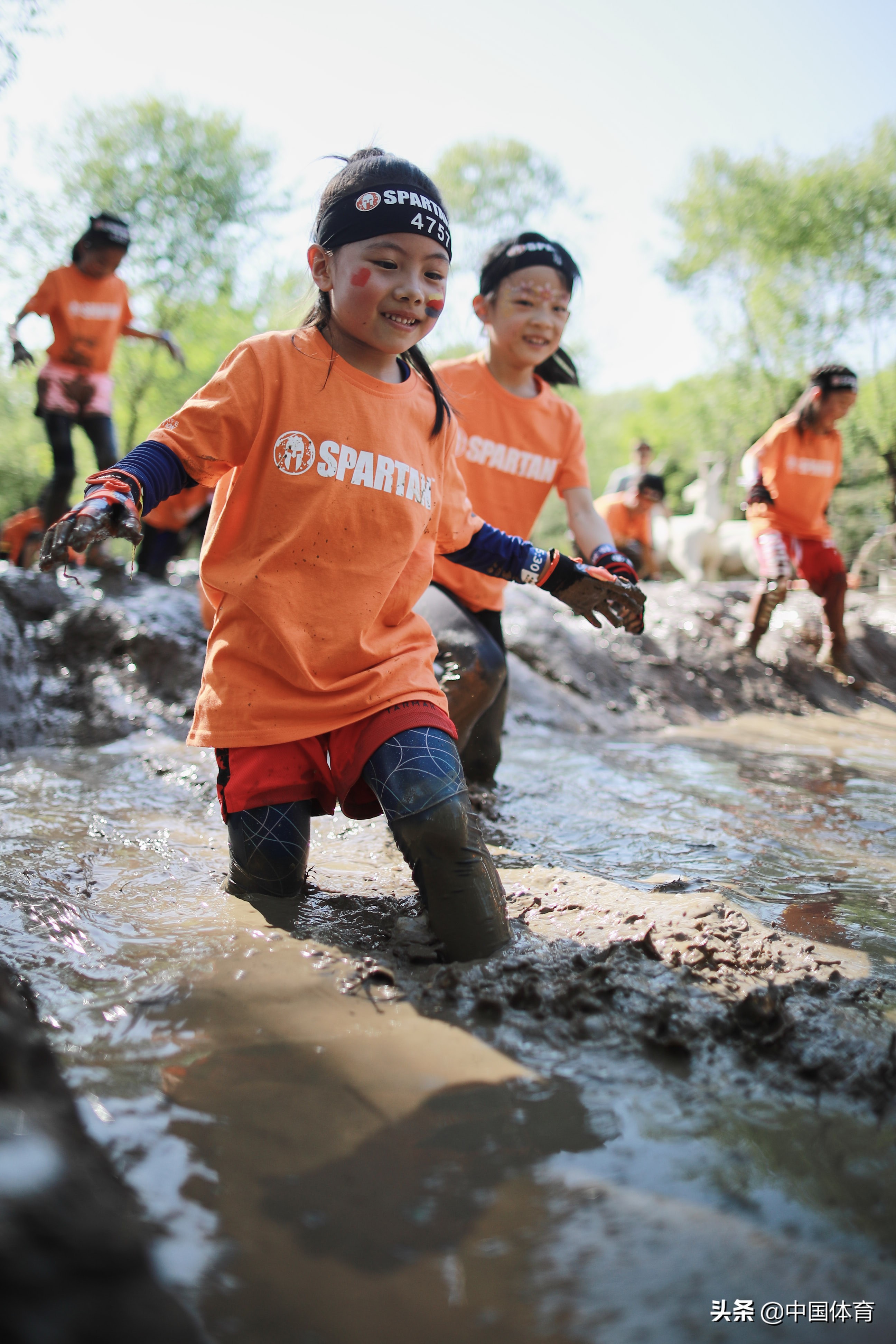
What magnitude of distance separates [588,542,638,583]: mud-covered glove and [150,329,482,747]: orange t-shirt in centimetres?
83

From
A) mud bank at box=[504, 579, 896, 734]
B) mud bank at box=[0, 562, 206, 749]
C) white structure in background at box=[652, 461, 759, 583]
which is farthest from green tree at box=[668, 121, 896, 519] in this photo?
mud bank at box=[0, 562, 206, 749]

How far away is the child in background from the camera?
342cm

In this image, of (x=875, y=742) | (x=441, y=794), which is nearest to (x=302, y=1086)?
(x=441, y=794)

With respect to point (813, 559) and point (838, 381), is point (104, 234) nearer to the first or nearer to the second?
point (838, 381)

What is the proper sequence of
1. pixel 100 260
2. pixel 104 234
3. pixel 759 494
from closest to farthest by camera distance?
pixel 104 234, pixel 100 260, pixel 759 494

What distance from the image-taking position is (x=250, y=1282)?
3.29 ft

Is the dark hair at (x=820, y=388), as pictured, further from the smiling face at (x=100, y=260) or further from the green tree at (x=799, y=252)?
the green tree at (x=799, y=252)

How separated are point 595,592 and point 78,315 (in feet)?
15.3

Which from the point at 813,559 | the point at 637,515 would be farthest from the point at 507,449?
the point at 637,515

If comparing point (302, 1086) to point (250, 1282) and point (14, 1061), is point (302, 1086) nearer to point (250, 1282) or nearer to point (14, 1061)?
point (250, 1282)

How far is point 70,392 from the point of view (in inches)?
225

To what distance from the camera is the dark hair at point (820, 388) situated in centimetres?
621

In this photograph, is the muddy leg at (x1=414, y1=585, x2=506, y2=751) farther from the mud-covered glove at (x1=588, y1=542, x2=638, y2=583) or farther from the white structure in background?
the white structure in background

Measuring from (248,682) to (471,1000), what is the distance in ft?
2.98
